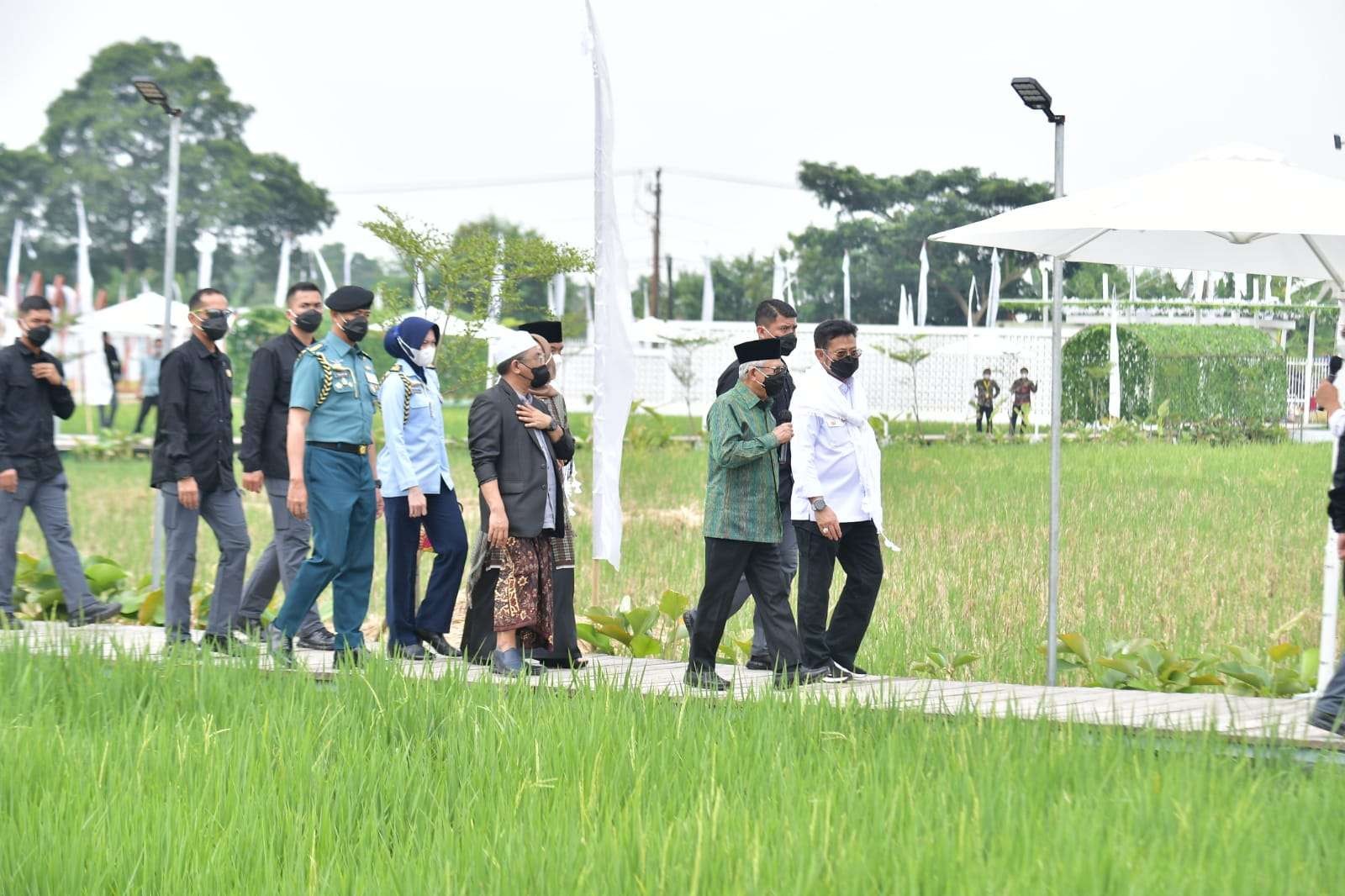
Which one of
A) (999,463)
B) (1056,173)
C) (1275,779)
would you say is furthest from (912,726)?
(999,463)

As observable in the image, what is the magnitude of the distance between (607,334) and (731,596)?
94.2 inches

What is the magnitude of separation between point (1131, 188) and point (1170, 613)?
3.37 meters

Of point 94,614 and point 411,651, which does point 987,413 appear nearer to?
point 94,614

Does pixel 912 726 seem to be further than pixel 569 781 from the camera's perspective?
Yes

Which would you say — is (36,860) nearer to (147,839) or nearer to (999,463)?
(147,839)

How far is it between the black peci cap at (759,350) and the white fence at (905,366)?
23.2 metres

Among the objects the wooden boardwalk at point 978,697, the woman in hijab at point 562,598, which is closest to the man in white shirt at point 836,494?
the wooden boardwalk at point 978,697

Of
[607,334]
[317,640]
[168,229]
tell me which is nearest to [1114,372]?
[607,334]

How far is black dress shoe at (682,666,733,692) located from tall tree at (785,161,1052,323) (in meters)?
35.3

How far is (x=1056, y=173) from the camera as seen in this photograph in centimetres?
664

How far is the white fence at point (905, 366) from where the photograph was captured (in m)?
32.0

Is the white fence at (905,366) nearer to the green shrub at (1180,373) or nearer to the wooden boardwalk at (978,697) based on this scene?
the green shrub at (1180,373)

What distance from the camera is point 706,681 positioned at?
19.3 ft

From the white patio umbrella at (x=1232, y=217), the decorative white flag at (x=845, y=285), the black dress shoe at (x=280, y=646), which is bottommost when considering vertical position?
the black dress shoe at (x=280, y=646)
